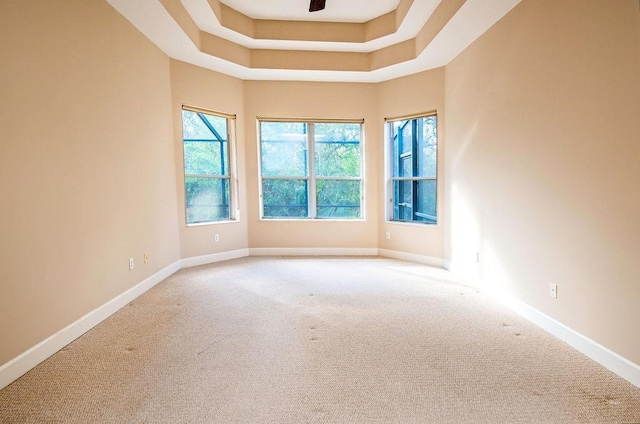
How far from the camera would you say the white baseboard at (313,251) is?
17.3 feet

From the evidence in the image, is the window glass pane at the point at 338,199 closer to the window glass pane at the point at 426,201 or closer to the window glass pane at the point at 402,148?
the window glass pane at the point at 402,148

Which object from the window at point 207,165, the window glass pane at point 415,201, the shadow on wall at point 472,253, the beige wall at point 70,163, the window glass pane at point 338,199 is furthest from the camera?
the window glass pane at point 338,199

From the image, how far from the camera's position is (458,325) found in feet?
8.80

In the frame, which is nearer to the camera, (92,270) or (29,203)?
(29,203)

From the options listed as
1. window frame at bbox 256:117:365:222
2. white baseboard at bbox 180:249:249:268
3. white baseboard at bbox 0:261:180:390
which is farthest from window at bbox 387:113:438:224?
white baseboard at bbox 0:261:180:390

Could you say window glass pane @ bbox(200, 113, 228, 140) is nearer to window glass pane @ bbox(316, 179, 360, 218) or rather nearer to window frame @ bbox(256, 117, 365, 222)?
window frame @ bbox(256, 117, 365, 222)

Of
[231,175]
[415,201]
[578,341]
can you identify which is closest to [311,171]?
[231,175]

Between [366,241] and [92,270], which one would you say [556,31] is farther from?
[92,270]

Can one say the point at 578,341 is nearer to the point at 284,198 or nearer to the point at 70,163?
the point at 70,163

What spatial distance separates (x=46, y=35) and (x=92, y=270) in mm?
1761

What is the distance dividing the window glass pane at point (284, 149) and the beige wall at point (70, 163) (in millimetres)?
1819

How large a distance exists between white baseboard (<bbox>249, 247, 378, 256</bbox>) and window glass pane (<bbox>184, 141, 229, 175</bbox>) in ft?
4.43

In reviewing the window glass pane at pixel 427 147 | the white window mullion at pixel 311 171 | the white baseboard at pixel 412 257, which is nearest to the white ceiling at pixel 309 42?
the window glass pane at pixel 427 147

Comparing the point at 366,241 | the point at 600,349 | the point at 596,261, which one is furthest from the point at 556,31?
the point at 366,241
